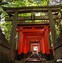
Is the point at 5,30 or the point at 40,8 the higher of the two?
the point at 40,8

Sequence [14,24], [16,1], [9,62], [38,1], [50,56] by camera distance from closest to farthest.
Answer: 1. [9,62]
2. [14,24]
3. [50,56]
4. [16,1]
5. [38,1]

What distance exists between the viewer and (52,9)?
7.73 metres

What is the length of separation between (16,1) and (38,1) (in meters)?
2.79

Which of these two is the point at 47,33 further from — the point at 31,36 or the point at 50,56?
the point at 31,36

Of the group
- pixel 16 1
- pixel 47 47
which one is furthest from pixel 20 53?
pixel 16 1

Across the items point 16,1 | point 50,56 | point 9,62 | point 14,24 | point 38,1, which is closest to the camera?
point 9,62

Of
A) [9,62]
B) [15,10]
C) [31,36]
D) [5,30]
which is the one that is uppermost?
[15,10]

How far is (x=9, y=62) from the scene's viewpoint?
21.4 feet

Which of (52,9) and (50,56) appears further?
(50,56)

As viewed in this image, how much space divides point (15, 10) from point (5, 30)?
7392 millimetres

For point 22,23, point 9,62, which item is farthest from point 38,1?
point 9,62

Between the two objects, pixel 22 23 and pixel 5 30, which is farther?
pixel 5 30

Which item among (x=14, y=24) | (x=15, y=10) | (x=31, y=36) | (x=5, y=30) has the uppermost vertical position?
(x=15, y=10)

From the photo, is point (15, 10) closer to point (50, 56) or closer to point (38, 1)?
point (50, 56)
